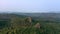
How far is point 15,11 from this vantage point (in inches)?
60.9

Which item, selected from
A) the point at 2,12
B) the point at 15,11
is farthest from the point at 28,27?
the point at 2,12

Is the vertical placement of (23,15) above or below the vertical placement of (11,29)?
above

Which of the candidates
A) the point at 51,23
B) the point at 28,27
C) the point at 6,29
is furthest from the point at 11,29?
the point at 51,23

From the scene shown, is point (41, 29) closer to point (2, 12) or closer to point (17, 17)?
point (17, 17)

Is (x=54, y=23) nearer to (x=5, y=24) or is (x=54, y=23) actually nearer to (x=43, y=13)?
(x=43, y=13)

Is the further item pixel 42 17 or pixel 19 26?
pixel 42 17

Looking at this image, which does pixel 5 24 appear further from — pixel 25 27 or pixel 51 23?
pixel 51 23

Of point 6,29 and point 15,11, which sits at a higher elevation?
point 15,11

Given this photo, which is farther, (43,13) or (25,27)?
(43,13)

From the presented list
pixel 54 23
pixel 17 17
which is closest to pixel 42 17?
pixel 54 23

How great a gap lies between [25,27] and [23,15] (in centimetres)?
16

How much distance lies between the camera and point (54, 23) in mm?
1533

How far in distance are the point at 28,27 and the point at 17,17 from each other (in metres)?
0.17

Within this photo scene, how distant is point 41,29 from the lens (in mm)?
1477
